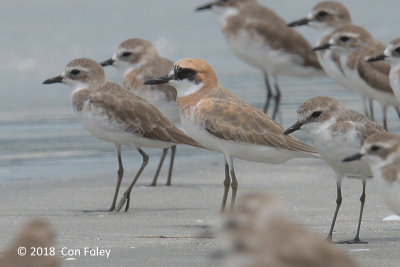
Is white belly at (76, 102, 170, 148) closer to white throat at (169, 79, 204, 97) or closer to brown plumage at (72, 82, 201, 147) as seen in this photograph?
brown plumage at (72, 82, 201, 147)

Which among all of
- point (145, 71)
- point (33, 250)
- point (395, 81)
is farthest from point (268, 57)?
point (33, 250)

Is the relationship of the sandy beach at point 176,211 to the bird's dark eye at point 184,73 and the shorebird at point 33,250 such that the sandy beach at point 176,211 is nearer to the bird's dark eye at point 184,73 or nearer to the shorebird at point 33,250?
the bird's dark eye at point 184,73

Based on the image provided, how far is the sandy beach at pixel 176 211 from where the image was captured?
596cm

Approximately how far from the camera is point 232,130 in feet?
24.4

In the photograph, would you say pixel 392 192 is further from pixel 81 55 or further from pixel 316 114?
pixel 81 55

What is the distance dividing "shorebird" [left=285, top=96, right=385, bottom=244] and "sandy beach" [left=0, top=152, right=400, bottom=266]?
1.64 ft

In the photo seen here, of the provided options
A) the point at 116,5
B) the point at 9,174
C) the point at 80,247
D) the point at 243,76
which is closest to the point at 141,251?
the point at 80,247

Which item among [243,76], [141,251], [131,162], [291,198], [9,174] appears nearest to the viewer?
[141,251]

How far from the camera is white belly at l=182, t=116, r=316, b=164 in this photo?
748cm

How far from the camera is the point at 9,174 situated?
985 cm

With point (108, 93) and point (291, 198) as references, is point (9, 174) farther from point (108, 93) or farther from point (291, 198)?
point (291, 198)

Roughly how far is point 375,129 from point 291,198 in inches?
80.0

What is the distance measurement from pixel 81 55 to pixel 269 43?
184 inches

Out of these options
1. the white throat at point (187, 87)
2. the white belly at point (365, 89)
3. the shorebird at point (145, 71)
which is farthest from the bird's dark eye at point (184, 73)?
the white belly at point (365, 89)
